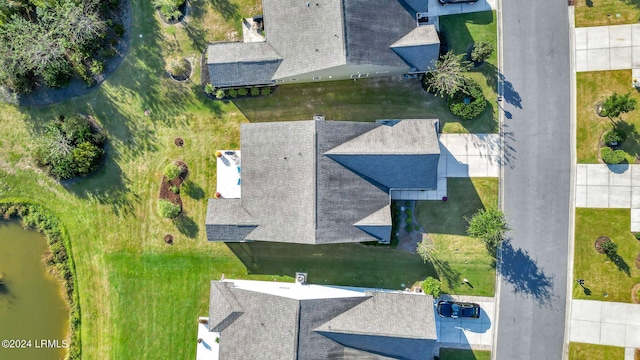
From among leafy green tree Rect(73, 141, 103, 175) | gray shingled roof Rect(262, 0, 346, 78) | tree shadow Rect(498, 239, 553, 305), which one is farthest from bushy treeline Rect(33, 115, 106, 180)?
tree shadow Rect(498, 239, 553, 305)

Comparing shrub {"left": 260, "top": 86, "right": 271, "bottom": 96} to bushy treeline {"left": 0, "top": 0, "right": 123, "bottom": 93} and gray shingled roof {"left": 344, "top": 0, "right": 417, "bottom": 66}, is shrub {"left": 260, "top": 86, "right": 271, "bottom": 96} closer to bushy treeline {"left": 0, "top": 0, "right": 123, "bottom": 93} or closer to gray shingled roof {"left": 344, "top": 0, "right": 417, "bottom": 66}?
gray shingled roof {"left": 344, "top": 0, "right": 417, "bottom": 66}

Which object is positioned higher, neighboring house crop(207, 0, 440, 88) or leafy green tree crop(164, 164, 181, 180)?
neighboring house crop(207, 0, 440, 88)

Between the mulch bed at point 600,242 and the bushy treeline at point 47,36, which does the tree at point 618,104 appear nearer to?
the mulch bed at point 600,242

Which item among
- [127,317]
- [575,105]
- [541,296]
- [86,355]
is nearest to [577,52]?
[575,105]

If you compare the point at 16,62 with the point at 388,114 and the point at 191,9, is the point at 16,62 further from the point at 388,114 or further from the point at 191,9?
the point at 388,114

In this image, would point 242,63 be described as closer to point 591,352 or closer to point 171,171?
point 171,171

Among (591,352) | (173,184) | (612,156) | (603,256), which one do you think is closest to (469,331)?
(591,352)

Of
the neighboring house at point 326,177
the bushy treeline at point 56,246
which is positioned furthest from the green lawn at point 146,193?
the neighboring house at point 326,177
